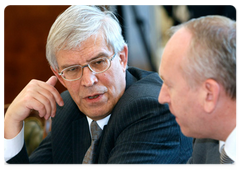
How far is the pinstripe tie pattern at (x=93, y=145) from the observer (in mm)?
1679

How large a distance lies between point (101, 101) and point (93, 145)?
0.91 feet

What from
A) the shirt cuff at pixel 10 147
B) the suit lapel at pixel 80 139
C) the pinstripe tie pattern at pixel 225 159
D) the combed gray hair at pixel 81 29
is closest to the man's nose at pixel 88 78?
the combed gray hair at pixel 81 29

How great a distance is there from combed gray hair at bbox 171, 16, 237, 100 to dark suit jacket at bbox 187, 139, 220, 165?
1.28 feet

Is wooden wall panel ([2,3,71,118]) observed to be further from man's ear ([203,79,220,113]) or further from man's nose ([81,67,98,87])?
man's ear ([203,79,220,113])

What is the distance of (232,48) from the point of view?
3.14ft

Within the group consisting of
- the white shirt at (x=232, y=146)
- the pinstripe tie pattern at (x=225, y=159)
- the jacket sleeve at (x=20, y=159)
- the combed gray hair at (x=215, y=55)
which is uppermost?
the combed gray hair at (x=215, y=55)

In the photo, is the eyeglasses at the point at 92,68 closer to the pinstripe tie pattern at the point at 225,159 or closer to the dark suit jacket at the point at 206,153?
the dark suit jacket at the point at 206,153

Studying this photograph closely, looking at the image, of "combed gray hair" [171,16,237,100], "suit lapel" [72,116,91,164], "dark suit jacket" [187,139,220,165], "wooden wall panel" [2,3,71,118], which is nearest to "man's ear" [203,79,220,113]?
"combed gray hair" [171,16,237,100]

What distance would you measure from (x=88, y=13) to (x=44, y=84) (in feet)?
1.55

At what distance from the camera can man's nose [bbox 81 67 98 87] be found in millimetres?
1511

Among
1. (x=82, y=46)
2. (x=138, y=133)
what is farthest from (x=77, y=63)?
(x=138, y=133)

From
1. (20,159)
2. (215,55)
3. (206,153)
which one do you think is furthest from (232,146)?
(20,159)

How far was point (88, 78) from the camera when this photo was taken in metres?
1.51

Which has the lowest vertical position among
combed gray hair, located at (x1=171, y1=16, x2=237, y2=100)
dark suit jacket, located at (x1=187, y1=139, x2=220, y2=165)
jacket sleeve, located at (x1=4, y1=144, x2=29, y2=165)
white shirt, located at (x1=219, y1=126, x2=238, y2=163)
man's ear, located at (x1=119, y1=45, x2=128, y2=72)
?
jacket sleeve, located at (x1=4, y1=144, x2=29, y2=165)
